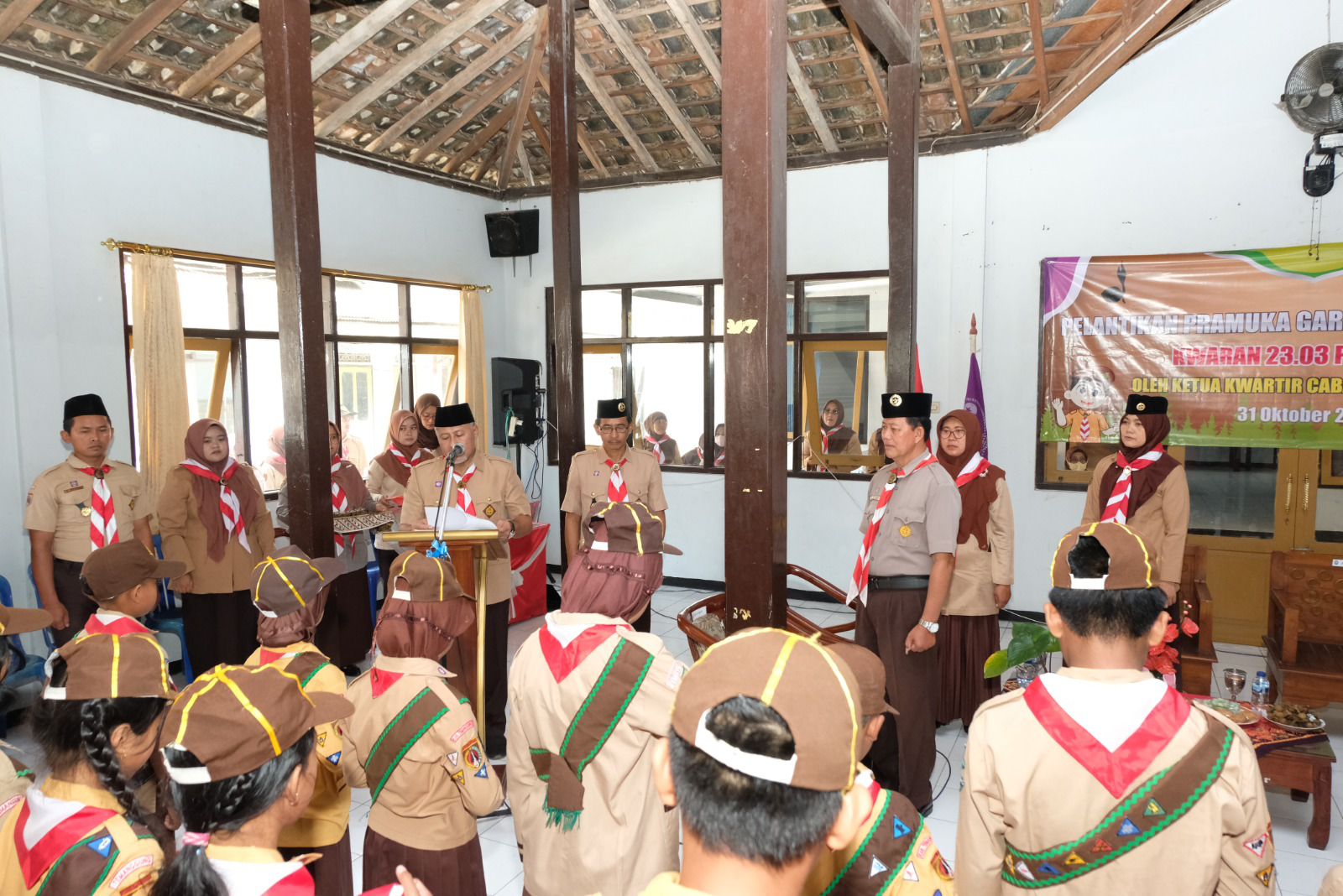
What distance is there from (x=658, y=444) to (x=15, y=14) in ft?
16.2

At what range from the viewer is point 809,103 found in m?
5.85

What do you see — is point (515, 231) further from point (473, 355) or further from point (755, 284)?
point (755, 284)

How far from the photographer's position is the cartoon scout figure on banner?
221 inches

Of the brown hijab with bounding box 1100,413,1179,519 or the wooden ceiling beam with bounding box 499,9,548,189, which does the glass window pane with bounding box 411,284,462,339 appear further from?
the brown hijab with bounding box 1100,413,1179,519

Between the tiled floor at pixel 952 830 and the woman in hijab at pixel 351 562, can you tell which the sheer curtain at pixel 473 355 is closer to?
the woman in hijab at pixel 351 562

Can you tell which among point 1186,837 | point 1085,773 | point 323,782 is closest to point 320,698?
point 323,782

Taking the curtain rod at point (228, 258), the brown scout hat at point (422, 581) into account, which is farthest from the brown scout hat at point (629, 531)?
the curtain rod at point (228, 258)

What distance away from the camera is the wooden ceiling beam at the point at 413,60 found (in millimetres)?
5418

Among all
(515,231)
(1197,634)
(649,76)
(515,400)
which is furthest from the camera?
(515,231)

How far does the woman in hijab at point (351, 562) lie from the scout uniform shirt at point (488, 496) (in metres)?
1.25

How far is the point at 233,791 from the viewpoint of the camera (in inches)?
46.9

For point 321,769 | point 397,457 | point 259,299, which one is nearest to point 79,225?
point 259,299

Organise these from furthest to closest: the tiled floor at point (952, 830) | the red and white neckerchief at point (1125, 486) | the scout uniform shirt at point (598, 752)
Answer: the red and white neckerchief at point (1125, 486)
the tiled floor at point (952, 830)
the scout uniform shirt at point (598, 752)

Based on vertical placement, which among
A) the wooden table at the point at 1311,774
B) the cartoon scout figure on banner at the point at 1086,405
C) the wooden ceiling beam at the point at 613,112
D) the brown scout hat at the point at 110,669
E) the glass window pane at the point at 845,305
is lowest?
the wooden table at the point at 1311,774
